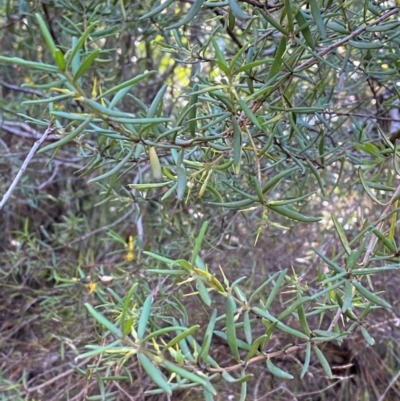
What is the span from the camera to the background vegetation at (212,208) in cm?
50

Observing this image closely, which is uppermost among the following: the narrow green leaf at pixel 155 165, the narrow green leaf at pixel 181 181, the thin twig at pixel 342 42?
the thin twig at pixel 342 42

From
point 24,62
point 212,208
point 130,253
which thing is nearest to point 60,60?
point 24,62

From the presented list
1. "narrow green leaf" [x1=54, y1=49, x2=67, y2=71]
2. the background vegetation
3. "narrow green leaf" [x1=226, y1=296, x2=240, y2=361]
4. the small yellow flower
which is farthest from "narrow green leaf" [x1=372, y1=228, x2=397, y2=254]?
the small yellow flower

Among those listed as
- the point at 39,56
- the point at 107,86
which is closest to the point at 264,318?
the point at 107,86

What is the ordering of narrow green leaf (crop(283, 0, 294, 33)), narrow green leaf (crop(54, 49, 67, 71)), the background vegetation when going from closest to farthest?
narrow green leaf (crop(54, 49, 67, 71)) → narrow green leaf (crop(283, 0, 294, 33)) → the background vegetation

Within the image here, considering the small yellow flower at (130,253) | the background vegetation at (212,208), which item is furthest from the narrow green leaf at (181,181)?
the small yellow flower at (130,253)

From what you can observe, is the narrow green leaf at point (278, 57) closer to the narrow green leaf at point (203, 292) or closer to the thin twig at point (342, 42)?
the thin twig at point (342, 42)

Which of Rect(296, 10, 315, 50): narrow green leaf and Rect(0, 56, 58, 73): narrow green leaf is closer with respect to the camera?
Rect(0, 56, 58, 73): narrow green leaf

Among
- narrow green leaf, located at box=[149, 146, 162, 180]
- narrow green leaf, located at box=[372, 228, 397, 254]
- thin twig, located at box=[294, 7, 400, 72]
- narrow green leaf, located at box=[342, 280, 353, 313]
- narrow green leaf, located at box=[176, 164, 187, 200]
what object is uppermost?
thin twig, located at box=[294, 7, 400, 72]

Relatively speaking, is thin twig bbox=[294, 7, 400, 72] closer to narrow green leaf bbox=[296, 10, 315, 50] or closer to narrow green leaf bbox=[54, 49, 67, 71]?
narrow green leaf bbox=[296, 10, 315, 50]

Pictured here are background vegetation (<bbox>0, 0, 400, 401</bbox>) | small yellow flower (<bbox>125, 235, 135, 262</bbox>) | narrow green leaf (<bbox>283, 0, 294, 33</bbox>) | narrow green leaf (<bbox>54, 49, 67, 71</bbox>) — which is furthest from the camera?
small yellow flower (<bbox>125, 235, 135, 262</bbox>)

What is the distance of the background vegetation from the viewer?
496 millimetres

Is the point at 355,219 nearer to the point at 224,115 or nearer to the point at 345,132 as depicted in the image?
the point at 345,132

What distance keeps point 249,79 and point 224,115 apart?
2.7 inches
